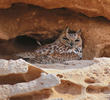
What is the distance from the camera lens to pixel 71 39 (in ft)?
10.6

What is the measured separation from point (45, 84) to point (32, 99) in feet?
0.47

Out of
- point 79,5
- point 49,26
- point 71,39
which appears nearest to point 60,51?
point 71,39

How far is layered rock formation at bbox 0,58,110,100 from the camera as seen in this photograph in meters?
1.60

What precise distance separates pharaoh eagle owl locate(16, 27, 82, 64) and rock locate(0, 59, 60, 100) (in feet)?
4.04

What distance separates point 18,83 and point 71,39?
1701mm

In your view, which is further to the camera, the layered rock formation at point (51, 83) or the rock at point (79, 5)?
the rock at point (79, 5)

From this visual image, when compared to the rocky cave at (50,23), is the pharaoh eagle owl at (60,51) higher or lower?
lower

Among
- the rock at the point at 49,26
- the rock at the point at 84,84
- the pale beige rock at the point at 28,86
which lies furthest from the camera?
the rock at the point at 49,26

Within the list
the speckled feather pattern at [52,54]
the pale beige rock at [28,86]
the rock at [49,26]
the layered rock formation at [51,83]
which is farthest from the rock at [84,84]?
the rock at [49,26]

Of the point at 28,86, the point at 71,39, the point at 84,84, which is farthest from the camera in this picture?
the point at 71,39

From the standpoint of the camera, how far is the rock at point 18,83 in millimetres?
1581

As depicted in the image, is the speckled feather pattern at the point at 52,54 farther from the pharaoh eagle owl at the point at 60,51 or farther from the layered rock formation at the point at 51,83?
the layered rock formation at the point at 51,83

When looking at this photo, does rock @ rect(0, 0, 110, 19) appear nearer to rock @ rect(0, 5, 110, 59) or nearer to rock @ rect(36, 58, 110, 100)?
rock @ rect(0, 5, 110, 59)

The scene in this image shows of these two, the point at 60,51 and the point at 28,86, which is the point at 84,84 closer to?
the point at 28,86
